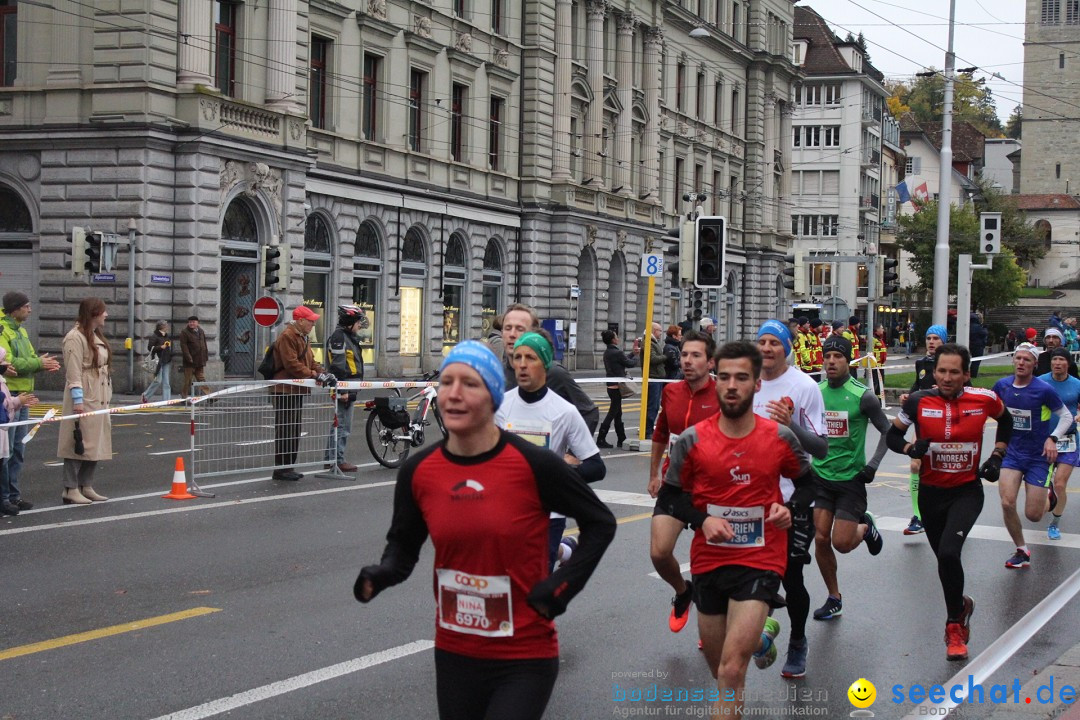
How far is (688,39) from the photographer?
60219 millimetres

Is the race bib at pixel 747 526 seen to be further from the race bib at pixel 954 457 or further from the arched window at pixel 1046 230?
the arched window at pixel 1046 230

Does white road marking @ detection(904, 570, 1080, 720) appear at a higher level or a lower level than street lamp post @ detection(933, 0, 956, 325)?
lower

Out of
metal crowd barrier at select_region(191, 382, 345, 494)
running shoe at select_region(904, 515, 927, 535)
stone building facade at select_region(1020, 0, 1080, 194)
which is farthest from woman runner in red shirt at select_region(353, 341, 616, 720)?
stone building facade at select_region(1020, 0, 1080, 194)

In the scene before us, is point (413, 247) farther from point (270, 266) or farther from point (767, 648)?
point (767, 648)

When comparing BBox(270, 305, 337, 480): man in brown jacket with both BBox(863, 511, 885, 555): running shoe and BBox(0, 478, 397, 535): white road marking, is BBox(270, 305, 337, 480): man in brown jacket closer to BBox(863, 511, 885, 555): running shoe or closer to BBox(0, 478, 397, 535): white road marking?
BBox(0, 478, 397, 535): white road marking

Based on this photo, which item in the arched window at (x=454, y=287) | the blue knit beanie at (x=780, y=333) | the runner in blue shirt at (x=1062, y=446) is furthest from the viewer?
the arched window at (x=454, y=287)

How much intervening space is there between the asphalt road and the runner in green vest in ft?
1.60

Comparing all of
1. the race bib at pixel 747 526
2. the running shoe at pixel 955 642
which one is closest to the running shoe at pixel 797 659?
the running shoe at pixel 955 642

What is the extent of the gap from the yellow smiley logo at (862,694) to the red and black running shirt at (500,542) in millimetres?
2800

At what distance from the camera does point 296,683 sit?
6.59 meters

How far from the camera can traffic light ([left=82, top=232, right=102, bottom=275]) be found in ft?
89.6

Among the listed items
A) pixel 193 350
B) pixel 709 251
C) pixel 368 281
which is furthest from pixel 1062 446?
pixel 368 281

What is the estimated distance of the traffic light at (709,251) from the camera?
1892 centimetres

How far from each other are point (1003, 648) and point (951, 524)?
0.78 m
